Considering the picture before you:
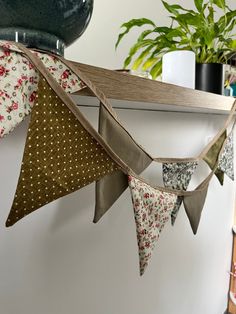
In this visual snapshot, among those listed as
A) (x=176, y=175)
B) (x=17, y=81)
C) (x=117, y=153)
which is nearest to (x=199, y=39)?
(x=176, y=175)

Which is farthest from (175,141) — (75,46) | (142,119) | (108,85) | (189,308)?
(189,308)

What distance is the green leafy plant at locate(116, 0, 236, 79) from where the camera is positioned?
950mm

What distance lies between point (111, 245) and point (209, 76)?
0.64 metres

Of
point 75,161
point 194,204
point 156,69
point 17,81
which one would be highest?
point 156,69

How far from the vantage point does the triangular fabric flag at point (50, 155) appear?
0.38 meters

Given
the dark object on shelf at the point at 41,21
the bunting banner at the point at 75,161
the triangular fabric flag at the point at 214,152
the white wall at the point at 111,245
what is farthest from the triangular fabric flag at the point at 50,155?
the triangular fabric flag at the point at 214,152

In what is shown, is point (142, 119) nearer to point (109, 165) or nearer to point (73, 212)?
point (73, 212)

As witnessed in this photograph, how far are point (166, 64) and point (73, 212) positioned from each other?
1.64ft

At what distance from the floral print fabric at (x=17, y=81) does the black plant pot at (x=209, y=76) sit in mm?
702

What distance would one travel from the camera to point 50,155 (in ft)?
1.31

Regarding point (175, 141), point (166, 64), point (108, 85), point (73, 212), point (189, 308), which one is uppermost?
point (166, 64)

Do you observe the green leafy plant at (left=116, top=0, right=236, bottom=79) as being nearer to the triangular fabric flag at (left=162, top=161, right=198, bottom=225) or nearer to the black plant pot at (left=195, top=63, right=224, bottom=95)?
the black plant pot at (left=195, top=63, right=224, bottom=95)

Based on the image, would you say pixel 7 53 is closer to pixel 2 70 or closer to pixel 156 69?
pixel 2 70

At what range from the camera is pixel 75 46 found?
1.05m
